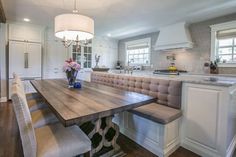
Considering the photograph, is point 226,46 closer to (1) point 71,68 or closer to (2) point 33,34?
(1) point 71,68

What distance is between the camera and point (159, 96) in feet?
7.37

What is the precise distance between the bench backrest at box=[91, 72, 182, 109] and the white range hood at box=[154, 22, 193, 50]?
2435 millimetres

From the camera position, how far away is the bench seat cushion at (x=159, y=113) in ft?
5.69

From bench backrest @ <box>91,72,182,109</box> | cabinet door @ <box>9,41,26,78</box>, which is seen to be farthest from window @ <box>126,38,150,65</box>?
cabinet door @ <box>9,41,26,78</box>

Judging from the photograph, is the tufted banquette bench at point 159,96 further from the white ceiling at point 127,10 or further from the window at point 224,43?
the window at point 224,43

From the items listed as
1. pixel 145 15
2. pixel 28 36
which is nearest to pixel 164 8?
pixel 145 15

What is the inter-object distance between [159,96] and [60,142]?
1542mm

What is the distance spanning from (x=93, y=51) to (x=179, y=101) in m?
4.73

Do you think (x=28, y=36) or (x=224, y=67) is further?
(x=28, y=36)

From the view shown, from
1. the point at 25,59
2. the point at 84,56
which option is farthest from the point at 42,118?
the point at 84,56

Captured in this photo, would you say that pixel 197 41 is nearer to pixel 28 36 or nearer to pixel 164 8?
pixel 164 8

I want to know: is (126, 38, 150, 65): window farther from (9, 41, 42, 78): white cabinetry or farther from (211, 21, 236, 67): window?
(9, 41, 42, 78): white cabinetry

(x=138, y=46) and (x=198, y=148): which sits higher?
(x=138, y=46)

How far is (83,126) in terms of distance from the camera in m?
1.87
